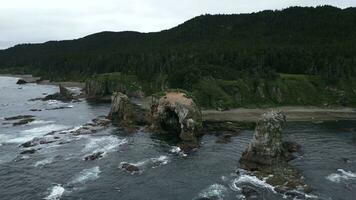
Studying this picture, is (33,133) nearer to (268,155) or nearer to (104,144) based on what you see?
(104,144)

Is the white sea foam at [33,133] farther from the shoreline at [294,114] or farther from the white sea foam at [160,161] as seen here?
the shoreline at [294,114]

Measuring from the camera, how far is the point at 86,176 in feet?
230

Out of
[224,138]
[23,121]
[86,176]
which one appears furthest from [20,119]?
[86,176]

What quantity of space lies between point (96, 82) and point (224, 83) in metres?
58.3

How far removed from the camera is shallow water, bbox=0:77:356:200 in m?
63.2

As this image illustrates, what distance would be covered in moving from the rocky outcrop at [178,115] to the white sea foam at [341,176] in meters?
32.4

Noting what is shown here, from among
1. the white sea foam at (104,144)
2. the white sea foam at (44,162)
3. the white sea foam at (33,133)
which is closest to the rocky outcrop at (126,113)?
the white sea foam at (33,133)

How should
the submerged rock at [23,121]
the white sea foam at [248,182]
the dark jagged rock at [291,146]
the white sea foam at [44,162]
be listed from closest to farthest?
the white sea foam at [248,182]
the white sea foam at [44,162]
the dark jagged rock at [291,146]
the submerged rock at [23,121]

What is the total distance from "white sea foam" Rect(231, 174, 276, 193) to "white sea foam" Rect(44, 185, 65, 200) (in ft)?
80.5

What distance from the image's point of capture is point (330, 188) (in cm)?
6431

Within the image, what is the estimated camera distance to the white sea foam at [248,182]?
64.1m

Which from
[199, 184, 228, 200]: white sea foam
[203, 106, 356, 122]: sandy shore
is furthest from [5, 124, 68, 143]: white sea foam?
[199, 184, 228, 200]: white sea foam

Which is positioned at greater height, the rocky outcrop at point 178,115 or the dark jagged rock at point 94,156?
the rocky outcrop at point 178,115

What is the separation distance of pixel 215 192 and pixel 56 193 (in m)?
22.5
